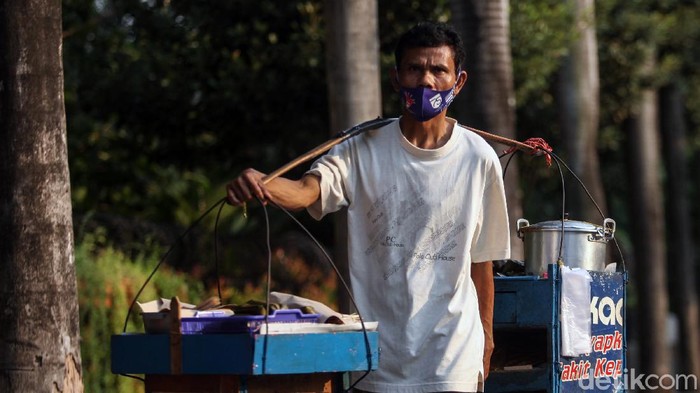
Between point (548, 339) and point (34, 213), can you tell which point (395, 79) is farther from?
point (548, 339)

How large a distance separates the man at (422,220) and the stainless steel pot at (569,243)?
4.85 feet

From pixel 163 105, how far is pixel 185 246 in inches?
61.8

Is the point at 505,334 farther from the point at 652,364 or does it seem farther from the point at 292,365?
the point at 652,364

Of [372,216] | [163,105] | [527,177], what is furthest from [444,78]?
[527,177]

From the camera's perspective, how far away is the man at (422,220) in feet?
17.4

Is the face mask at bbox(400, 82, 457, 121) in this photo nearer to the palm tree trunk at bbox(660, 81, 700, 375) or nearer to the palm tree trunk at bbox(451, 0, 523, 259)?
the palm tree trunk at bbox(451, 0, 523, 259)

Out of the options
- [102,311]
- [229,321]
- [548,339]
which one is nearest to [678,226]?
[102,311]

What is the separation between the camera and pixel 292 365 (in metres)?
4.79

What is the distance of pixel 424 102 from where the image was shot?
544 centimetres

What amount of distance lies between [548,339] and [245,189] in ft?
7.88

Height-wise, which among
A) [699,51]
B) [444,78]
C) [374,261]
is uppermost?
[699,51]

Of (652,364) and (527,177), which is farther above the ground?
(527,177)

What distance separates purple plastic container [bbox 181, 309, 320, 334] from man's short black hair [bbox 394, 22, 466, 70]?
3.84ft

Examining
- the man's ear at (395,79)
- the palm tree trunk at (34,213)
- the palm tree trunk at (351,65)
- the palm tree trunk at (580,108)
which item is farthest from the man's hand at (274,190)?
the palm tree trunk at (580,108)
